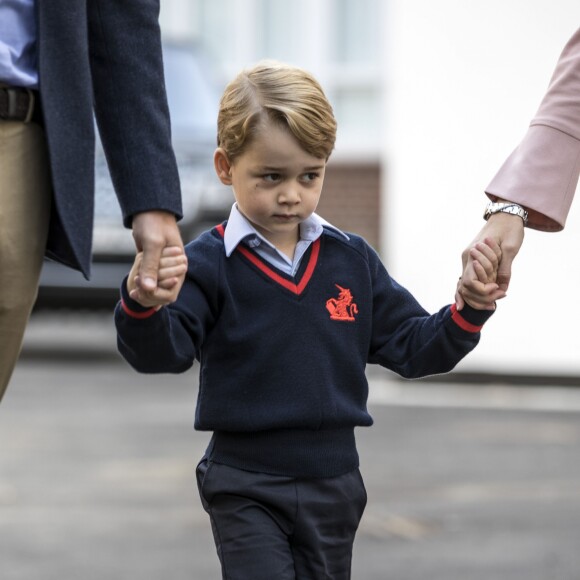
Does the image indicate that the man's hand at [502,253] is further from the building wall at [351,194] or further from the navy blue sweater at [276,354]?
the building wall at [351,194]

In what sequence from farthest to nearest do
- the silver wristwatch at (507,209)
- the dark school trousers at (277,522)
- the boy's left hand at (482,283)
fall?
the silver wristwatch at (507,209) → the boy's left hand at (482,283) → the dark school trousers at (277,522)

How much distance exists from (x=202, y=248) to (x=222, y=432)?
0.36m

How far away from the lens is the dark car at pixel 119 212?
10406mm

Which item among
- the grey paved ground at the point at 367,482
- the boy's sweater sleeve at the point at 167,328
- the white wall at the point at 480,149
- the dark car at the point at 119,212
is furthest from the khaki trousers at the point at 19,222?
the white wall at the point at 480,149

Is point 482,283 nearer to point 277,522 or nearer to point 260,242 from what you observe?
point 260,242

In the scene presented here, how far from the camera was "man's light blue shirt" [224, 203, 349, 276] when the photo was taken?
307 centimetres

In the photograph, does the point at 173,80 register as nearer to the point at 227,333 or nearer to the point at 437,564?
the point at 437,564

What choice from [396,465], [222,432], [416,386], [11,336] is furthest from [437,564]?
[416,386]

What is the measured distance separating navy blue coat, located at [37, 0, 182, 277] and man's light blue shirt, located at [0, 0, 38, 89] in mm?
39

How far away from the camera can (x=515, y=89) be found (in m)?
11.3

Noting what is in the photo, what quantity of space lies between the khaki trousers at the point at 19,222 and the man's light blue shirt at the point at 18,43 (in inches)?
3.3

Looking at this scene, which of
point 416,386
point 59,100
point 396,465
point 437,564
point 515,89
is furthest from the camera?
→ point 515,89

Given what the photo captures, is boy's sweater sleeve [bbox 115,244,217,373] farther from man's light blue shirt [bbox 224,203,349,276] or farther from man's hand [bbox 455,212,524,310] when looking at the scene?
man's hand [bbox 455,212,524,310]

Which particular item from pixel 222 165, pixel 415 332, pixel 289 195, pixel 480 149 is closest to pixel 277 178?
pixel 289 195
